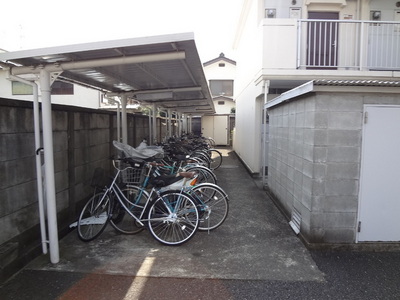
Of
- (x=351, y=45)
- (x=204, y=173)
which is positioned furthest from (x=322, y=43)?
(x=204, y=173)

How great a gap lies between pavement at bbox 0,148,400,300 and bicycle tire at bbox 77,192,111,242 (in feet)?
0.40

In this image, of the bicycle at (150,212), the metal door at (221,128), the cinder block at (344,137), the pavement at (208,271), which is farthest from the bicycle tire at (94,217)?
the metal door at (221,128)

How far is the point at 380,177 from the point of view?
11.2ft

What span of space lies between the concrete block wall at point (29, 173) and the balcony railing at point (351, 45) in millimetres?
A: 5347

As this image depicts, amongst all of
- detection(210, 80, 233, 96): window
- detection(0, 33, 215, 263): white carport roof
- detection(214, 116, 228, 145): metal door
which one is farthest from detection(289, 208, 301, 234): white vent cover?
detection(210, 80, 233, 96): window

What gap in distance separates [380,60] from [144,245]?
23.5 ft

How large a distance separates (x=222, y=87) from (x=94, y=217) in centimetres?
2056

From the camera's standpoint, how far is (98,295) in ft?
8.51

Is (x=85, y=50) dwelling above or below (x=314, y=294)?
above

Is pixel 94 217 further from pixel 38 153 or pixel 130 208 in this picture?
pixel 38 153

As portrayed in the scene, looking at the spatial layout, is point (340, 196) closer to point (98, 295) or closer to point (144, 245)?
point (144, 245)

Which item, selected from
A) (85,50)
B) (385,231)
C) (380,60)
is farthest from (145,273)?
(380,60)

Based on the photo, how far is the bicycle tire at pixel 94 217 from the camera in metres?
3.74

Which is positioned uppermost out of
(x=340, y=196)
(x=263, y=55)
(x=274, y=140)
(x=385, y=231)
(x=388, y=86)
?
(x=263, y=55)
